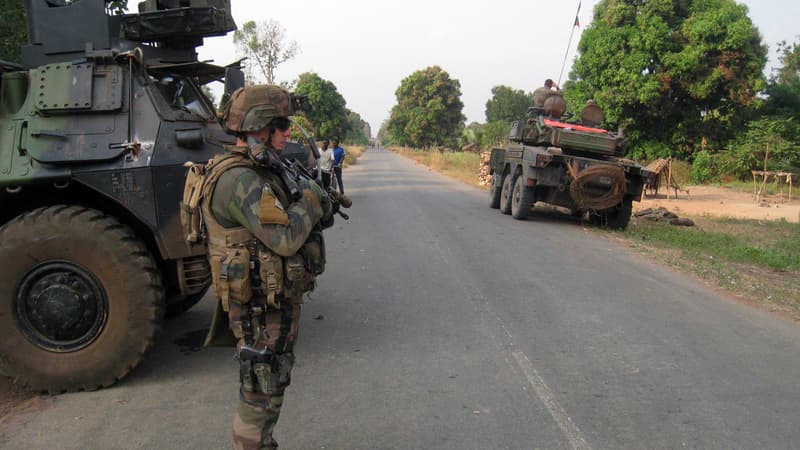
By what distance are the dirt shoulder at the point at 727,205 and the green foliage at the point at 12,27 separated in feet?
43.7

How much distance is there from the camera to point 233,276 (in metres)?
2.47

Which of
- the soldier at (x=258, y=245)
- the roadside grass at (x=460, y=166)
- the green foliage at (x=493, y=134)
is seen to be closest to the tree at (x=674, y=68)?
the roadside grass at (x=460, y=166)

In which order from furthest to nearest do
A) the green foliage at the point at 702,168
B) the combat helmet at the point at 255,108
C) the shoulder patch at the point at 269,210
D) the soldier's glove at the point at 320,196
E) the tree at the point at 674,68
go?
the green foliage at the point at 702,168
the tree at the point at 674,68
the soldier's glove at the point at 320,196
the combat helmet at the point at 255,108
the shoulder patch at the point at 269,210

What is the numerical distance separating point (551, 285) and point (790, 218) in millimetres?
10465

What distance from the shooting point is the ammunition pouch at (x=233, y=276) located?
8.12 feet

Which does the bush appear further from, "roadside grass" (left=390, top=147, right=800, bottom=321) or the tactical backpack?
the tactical backpack

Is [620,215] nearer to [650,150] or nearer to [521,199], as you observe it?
[521,199]

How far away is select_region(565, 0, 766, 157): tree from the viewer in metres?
21.3

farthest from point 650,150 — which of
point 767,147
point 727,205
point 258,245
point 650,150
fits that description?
point 258,245

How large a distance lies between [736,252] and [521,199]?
379 centimetres

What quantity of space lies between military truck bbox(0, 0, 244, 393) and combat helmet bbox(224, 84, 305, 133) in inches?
57.2

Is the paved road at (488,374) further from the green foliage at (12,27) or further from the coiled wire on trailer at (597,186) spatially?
the green foliage at (12,27)

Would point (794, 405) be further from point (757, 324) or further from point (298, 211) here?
point (298, 211)

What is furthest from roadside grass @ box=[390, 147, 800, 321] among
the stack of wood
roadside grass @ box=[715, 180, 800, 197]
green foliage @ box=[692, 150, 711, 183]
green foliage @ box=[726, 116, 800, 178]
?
green foliage @ box=[692, 150, 711, 183]
